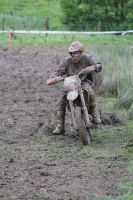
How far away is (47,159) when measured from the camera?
8539mm

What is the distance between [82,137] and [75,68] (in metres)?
1.27

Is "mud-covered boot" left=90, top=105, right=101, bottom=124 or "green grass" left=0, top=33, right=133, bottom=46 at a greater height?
"green grass" left=0, top=33, right=133, bottom=46

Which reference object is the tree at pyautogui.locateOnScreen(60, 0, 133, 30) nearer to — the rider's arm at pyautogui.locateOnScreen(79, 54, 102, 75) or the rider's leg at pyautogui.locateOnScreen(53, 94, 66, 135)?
the rider's leg at pyautogui.locateOnScreen(53, 94, 66, 135)

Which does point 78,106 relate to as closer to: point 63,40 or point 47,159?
point 47,159

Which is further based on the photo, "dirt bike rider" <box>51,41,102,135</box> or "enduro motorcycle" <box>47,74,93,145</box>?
"dirt bike rider" <box>51,41,102,135</box>

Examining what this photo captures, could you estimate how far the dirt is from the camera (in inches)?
275

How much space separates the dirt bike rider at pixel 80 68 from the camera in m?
9.79

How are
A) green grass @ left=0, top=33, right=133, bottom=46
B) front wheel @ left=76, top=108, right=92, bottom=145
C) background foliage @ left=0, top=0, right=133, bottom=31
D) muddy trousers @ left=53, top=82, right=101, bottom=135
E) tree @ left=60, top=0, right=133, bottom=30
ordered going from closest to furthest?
1. front wheel @ left=76, top=108, right=92, bottom=145
2. muddy trousers @ left=53, top=82, right=101, bottom=135
3. green grass @ left=0, top=33, right=133, bottom=46
4. background foliage @ left=0, top=0, right=133, bottom=31
5. tree @ left=60, top=0, right=133, bottom=30

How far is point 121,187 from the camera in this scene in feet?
23.2

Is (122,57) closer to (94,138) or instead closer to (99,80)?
(99,80)

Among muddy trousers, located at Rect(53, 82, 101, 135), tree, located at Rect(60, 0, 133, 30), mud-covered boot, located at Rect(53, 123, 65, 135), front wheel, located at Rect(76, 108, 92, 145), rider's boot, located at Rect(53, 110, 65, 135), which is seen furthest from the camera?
tree, located at Rect(60, 0, 133, 30)

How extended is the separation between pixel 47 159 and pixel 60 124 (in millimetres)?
1865

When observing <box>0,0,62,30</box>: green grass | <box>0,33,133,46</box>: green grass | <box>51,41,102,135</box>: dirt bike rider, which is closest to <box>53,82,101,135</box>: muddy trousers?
<box>51,41,102,135</box>: dirt bike rider

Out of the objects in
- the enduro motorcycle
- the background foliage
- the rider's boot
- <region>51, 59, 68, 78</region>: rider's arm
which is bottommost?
the rider's boot
